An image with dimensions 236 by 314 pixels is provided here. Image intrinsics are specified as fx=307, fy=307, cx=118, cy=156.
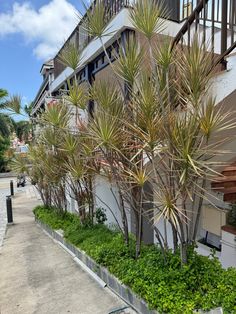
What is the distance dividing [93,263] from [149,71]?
3.04 metres

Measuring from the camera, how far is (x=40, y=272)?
209 inches

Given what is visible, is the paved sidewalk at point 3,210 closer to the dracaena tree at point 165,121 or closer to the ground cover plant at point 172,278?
the ground cover plant at point 172,278

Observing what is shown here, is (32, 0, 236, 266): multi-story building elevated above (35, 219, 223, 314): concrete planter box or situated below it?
above

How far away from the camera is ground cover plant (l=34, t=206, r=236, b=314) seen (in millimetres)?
3023

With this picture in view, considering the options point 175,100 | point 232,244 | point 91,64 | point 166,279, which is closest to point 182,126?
point 175,100

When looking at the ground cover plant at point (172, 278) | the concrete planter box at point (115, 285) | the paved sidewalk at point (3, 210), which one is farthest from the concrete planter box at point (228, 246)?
the paved sidewalk at point (3, 210)

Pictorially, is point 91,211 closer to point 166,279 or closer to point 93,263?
point 93,263

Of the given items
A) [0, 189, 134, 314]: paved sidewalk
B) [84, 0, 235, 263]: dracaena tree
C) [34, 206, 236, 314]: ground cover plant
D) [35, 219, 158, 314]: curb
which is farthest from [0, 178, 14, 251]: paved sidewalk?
[84, 0, 235, 263]: dracaena tree

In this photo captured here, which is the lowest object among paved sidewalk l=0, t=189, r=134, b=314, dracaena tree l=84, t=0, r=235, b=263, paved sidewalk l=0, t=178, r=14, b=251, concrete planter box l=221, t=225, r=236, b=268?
paved sidewalk l=0, t=178, r=14, b=251

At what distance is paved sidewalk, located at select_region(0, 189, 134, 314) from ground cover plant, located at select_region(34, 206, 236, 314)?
400 millimetres

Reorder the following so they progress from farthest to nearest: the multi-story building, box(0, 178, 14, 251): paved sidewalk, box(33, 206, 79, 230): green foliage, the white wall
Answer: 1. box(0, 178, 14, 251): paved sidewalk
2. box(33, 206, 79, 230): green foliage
3. the white wall
4. the multi-story building

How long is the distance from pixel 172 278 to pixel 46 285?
226cm

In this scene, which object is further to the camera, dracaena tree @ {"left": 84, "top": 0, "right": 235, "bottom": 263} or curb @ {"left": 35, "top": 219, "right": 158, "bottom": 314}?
curb @ {"left": 35, "top": 219, "right": 158, "bottom": 314}

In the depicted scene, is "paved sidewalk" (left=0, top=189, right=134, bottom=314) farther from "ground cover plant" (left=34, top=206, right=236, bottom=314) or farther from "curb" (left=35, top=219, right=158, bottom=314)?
"ground cover plant" (left=34, top=206, right=236, bottom=314)
